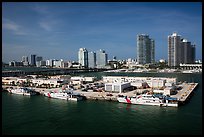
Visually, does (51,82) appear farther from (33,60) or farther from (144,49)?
(33,60)

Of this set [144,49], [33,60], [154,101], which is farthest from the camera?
[33,60]

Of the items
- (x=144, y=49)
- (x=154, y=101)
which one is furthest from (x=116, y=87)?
(x=144, y=49)

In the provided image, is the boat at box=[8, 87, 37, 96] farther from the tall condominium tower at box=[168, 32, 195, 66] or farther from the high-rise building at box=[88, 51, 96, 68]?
the high-rise building at box=[88, 51, 96, 68]

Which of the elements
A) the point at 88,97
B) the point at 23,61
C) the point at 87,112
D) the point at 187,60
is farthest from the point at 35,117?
the point at 23,61

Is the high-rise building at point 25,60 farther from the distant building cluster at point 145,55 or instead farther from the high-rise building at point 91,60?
the high-rise building at point 91,60

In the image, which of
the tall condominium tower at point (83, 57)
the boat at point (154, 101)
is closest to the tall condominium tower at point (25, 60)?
the tall condominium tower at point (83, 57)
